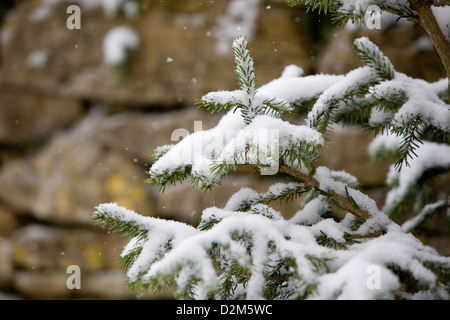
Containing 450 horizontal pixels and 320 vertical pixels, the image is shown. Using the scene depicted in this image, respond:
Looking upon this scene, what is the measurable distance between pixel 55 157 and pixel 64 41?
768 millimetres

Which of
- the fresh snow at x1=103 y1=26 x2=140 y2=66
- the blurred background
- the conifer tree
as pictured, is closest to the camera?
the conifer tree

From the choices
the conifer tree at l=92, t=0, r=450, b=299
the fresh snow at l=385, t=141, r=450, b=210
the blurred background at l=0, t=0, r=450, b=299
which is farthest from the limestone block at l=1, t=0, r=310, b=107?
the conifer tree at l=92, t=0, r=450, b=299

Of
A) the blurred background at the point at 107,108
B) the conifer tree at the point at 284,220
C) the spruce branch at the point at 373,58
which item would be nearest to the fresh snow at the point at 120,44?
the blurred background at the point at 107,108

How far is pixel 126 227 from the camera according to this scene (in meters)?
0.60

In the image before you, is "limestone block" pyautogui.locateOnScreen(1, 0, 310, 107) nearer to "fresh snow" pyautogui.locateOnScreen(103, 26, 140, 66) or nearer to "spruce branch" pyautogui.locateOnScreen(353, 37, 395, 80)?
"fresh snow" pyautogui.locateOnScreen(103, 26, 140, 66)

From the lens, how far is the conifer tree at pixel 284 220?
49 cm

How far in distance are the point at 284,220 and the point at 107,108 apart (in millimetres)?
2064

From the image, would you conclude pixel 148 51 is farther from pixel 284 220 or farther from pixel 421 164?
pixel 284 220

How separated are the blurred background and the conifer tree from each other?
4.75 feet

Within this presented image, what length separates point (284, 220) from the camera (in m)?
0.63

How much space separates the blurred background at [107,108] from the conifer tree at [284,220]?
145 centimetres

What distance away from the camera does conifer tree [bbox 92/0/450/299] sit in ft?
1.61

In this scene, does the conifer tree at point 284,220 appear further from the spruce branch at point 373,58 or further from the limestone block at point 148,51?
the limestone block at point 148,51
